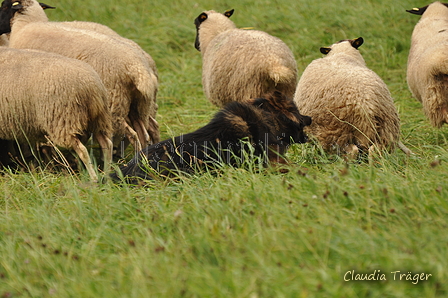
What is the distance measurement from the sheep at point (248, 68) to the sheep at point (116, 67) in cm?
77

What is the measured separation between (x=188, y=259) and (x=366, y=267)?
77 centimetres

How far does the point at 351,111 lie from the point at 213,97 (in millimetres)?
2397

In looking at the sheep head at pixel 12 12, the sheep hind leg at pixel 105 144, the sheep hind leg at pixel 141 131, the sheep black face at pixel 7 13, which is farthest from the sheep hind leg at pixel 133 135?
the sheep black face at pixel 7 13

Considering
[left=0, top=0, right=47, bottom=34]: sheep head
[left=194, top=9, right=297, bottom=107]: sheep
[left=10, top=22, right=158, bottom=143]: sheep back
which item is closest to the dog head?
[left=194, top=9, right=297, bottom=107]: sheep

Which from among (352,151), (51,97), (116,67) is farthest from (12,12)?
(352,151)

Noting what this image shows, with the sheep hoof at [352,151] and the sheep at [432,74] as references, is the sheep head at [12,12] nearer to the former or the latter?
the sheep hoof at [352,151]

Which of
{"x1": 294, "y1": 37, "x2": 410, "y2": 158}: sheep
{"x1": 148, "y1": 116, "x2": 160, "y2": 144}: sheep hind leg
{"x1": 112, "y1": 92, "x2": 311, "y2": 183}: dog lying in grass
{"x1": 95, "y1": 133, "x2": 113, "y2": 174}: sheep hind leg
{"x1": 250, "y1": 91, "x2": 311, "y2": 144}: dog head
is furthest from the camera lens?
{"x1": 148, "y1": 116, "x2": 160, "y2": 144}: sheep hind leg

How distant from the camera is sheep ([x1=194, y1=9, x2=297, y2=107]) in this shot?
5691 millimetres

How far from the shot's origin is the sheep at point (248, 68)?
18.7 ft

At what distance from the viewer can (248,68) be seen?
575 centimetres

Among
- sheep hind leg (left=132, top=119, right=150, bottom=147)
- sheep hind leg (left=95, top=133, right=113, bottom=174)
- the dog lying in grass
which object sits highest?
the dog lying in grass

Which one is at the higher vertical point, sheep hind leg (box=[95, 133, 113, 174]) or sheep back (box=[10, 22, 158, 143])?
sheep back (box=[10, 22, 158, 143])

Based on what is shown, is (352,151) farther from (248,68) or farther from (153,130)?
(153,130)

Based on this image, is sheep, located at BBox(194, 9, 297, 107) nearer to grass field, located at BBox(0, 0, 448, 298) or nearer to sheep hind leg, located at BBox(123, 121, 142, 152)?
sheep hind leg, located at BBox(123, 121, 142, 152)
